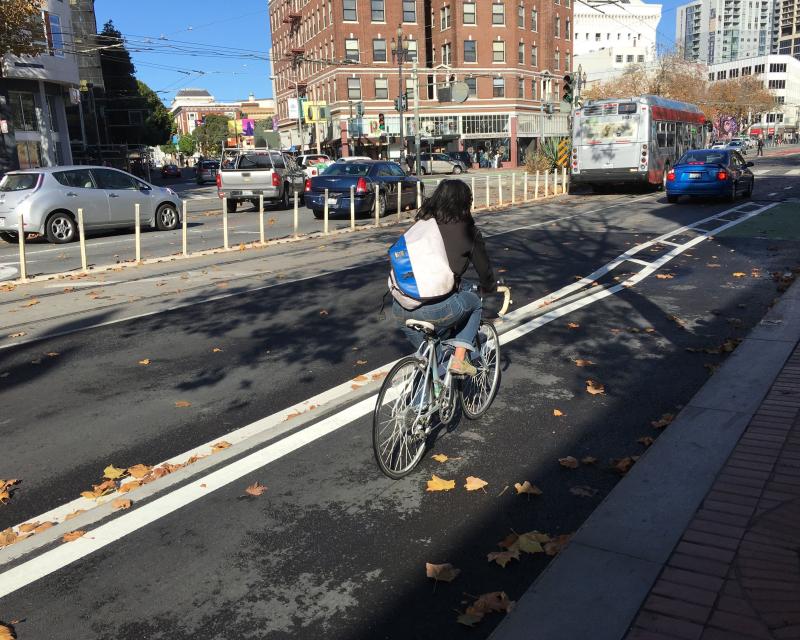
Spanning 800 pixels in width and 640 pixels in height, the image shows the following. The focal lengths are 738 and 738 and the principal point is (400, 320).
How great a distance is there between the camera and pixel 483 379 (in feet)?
18.3

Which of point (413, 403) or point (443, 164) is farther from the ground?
point (443, 164)

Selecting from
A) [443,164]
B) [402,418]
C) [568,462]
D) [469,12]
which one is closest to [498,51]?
[469,12]

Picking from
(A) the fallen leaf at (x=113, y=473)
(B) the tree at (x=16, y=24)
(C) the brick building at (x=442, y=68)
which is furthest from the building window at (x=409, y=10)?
(A) the fallen leaf at (x=113, y=473)

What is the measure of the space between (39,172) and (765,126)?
6237 inches

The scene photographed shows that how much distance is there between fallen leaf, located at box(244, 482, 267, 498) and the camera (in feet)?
14.1

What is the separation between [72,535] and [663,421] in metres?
3.86

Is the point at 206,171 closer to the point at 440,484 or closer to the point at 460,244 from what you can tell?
the point at 460,244

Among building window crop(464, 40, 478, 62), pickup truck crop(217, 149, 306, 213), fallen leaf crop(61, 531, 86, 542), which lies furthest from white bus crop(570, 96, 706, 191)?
building window crop(464, 40, 478, 62)

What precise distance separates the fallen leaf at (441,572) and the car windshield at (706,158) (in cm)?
2076

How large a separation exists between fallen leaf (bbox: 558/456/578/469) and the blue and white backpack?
1.28 m

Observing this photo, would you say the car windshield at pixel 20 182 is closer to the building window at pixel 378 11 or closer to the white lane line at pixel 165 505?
the white lane line at pixel 165 505

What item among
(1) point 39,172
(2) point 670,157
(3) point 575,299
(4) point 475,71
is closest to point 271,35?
(4) point 475,71

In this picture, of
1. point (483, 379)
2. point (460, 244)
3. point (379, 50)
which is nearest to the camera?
point (460, 244)

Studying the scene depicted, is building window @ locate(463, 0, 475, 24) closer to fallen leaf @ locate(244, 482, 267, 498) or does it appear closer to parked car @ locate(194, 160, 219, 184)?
parked car @ locate(194, 160, 219, 184)
